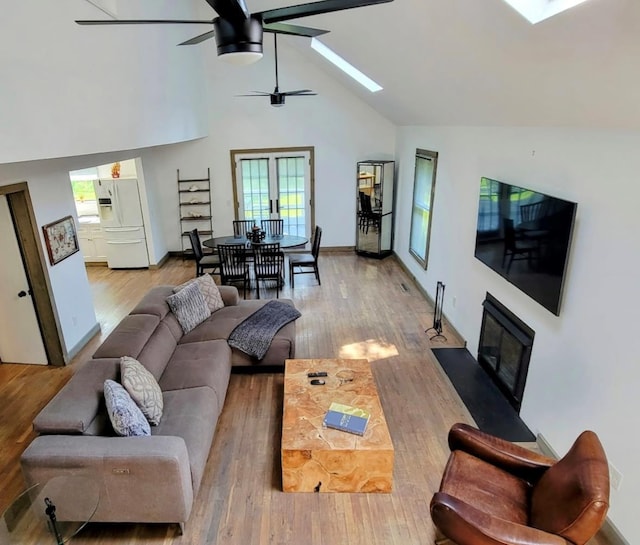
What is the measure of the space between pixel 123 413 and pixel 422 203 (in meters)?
5.09

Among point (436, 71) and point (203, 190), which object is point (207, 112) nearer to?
point (203, 190)

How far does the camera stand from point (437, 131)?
546cm

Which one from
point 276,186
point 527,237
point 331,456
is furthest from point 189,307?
point 276,186

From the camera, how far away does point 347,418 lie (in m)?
2.93

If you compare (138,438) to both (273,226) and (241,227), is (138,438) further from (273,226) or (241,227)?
(241,227)

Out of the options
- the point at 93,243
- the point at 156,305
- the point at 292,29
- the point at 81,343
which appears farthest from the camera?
the point at 93,243

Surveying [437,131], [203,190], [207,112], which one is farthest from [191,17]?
[437,131]

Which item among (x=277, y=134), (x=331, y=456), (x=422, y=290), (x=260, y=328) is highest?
(x=277, y=134)

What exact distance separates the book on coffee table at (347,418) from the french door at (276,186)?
5211 millimetres

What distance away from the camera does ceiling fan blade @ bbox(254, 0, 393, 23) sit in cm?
177

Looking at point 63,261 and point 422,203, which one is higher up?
point 422,203

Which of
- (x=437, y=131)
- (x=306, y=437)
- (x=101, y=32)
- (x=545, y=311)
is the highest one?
(x=101, y=32)

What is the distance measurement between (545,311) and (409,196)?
413 cm

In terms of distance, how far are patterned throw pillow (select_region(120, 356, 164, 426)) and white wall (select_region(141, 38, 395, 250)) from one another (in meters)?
5.35
